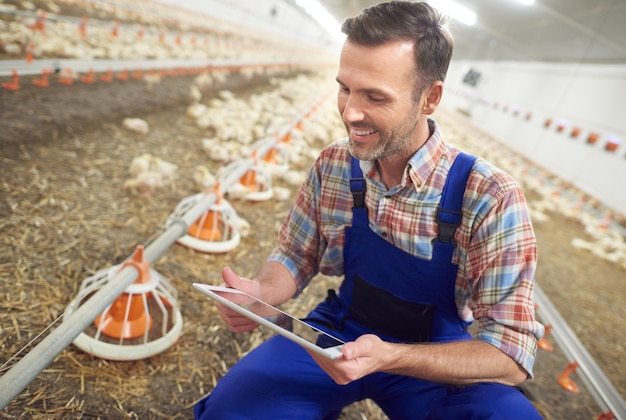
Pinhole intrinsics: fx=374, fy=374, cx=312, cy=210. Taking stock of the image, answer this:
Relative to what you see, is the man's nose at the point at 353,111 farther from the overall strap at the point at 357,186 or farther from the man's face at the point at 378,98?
the overall strap at the point at 357,186

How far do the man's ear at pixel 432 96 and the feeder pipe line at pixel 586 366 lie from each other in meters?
1.91

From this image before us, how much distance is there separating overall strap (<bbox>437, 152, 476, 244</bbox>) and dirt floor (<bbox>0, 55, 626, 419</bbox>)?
41.7 inches

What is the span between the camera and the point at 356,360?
0.98m

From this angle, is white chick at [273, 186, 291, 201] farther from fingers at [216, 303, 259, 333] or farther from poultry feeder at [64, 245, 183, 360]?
fingers at [216, 303, 259, 333]

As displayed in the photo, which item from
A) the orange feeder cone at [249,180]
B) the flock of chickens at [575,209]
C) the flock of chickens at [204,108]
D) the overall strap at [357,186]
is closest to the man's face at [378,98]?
the overall strap at [357,186]

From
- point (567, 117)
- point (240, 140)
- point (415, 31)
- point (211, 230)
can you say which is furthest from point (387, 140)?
point (567, 117)

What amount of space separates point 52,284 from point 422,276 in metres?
1.74

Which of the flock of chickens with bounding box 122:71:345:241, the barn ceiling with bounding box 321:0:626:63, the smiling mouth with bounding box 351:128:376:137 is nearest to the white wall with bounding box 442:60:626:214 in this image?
the barn ceiling with bounding box 321:0:626:63

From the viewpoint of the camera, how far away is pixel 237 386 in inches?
50.7

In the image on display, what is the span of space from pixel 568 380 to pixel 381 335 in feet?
5.39

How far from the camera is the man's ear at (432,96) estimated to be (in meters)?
1.33

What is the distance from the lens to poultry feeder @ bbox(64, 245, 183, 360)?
1.54 m

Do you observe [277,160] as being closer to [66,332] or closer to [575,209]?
[66,332]

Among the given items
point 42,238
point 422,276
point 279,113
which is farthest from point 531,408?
point 279,113
